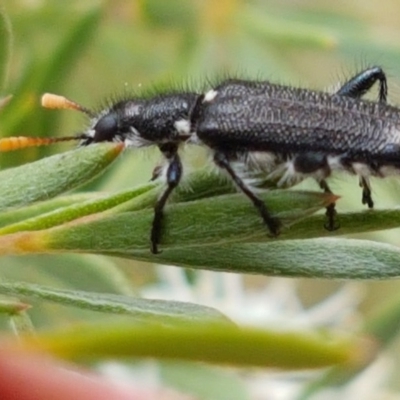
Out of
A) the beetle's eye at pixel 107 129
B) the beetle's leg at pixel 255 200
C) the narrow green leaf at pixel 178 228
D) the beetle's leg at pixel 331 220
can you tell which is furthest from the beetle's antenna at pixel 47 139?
the beetle's leg at pixel 331 220

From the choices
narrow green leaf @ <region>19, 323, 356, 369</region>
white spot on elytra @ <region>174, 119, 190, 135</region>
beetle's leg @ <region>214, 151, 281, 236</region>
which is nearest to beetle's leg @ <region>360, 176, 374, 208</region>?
beetle's leg @ <region>214, 151, 281, 236</region>

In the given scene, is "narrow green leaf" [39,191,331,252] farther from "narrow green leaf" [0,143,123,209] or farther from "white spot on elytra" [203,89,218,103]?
"white spot on elytra" [203,89,218,103]

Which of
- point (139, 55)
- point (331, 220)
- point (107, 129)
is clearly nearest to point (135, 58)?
point (139, 55)

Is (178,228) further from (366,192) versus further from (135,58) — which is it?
(135,58)

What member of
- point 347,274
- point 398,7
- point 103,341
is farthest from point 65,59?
point 398,7

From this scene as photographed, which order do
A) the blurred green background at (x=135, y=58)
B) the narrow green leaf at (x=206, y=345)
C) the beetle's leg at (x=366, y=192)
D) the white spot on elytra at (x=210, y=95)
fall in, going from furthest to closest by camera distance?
the blurred green background at (x=135, y=58) → the white spot on elytra at (x=210, y=95) → the beetle's leg at (x=366, y=192) → the narrow green leaf at (x=206, y=345)

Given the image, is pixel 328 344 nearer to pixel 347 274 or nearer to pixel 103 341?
pixel 103 341

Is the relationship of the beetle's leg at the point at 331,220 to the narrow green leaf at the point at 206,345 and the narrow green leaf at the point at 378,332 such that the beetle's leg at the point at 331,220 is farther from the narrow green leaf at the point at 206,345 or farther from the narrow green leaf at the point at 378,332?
the narrow green leaf at the point at 378,332
